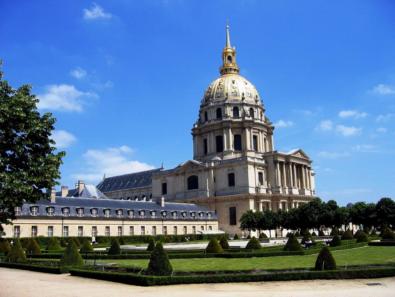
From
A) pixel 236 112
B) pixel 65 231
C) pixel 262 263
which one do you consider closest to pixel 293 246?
pixel 262 263

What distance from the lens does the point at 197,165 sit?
279ft

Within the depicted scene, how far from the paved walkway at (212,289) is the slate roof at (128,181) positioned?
86.6 m

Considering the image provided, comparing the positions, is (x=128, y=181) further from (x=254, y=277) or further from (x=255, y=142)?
(x=254, y=277)

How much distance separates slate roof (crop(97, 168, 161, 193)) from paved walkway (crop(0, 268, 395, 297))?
284ft

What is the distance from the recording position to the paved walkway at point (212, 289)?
1478 centimetres

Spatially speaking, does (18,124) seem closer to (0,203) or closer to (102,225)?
(0,203)

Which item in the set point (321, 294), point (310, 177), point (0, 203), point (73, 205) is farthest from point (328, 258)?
point (310, 177)

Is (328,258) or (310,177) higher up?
(310,177)

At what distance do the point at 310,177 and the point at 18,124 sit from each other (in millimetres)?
77560

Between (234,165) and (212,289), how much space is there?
6446 centimetres

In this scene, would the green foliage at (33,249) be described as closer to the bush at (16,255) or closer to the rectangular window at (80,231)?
the bush at (16,255)

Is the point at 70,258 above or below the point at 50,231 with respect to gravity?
below

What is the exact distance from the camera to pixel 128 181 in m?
112

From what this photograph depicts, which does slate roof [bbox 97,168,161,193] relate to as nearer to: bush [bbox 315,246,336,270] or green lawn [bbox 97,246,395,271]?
green lawn [bbox 97,246,395,271]
